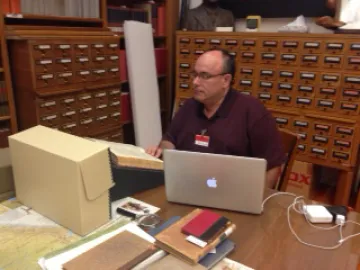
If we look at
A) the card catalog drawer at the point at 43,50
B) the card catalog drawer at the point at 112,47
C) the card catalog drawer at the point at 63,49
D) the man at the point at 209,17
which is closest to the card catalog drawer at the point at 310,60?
the man at the point at 209,17

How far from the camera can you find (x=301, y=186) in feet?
8.88

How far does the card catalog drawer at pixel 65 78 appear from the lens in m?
2.39

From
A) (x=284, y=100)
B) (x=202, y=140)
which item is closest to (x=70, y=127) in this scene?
(x=202, y=140)

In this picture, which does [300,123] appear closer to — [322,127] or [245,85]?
[322,127]

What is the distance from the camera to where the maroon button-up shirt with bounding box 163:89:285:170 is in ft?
5.50

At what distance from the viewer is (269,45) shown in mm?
2666

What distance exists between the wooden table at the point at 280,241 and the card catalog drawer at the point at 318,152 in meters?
1.47

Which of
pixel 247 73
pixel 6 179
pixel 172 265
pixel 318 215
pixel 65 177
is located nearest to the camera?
pixel 172 265

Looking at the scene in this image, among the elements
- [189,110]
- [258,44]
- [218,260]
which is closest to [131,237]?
[218,260]

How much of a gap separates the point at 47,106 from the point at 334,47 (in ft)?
6.62

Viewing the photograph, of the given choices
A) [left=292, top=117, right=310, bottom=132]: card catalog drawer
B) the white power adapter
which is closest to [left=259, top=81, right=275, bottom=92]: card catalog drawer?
[left=292, top=117, right=310, bottom=132]: card catalog drawer

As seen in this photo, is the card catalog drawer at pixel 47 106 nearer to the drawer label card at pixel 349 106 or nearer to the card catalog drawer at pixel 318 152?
the card catalog drawer at pixel 318 152

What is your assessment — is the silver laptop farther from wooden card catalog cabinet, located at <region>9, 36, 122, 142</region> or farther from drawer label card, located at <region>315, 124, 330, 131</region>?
drawer label card, located at <region>315, 124, 330, 131</region>

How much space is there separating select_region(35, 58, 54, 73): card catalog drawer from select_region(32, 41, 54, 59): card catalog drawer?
0.08ft
